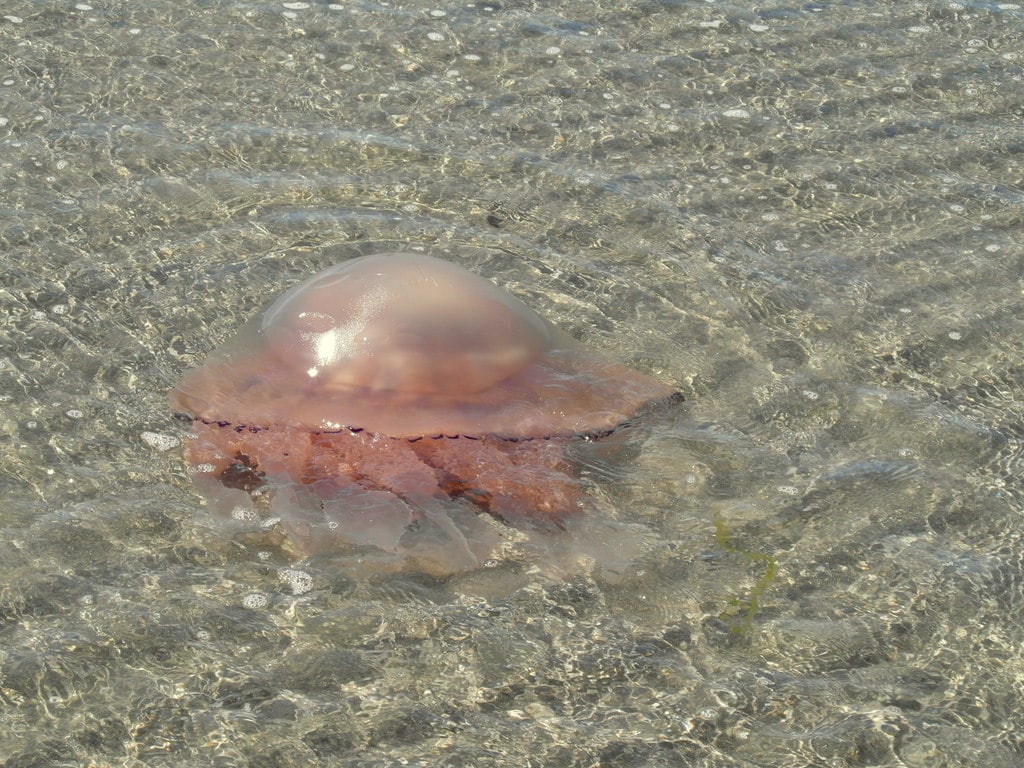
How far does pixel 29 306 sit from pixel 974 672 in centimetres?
395

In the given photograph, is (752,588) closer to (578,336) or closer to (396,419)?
(396,419)

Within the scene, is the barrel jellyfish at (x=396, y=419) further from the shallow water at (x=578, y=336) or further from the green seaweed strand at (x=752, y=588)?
the green seaweed strand at (x=752, y=588)

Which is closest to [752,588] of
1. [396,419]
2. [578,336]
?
[396,419]

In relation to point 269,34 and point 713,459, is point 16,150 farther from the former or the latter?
point 713,459

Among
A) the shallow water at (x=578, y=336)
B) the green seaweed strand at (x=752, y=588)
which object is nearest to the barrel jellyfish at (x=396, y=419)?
the shallow water at (x=578, y=336)

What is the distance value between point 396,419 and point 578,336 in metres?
1.17

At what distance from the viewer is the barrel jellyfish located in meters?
4.21

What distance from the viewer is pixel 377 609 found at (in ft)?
12.9

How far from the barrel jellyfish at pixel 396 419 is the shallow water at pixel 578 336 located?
15 centimetres

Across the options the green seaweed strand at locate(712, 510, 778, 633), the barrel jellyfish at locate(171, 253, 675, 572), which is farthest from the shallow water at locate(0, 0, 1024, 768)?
the barrel jellyfish at locate(171, 253, 675, 572)

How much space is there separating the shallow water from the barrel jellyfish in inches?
5.8

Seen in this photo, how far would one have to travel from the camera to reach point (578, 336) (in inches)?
206

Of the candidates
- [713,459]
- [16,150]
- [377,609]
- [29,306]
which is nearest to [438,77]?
[16,150]

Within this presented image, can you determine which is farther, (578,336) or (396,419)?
(578,336)
